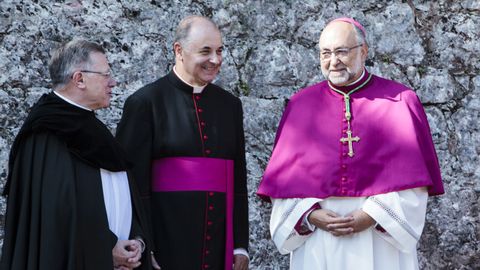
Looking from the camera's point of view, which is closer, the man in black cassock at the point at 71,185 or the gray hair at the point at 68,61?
the man in black cassock at the point at 71,185

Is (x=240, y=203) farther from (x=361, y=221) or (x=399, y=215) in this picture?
(x=399, y=215)

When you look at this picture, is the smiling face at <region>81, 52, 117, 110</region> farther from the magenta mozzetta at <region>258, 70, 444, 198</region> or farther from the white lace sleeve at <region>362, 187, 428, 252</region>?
the white lace sleeve at <region>362, 187, 428, 252</region>

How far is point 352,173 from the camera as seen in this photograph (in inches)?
175

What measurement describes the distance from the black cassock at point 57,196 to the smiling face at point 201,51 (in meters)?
0.75

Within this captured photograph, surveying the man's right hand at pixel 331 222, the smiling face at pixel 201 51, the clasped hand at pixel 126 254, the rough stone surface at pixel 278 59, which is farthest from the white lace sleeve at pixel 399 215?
the rough stone surface at pixel 278 59

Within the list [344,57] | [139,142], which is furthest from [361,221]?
[139,142]

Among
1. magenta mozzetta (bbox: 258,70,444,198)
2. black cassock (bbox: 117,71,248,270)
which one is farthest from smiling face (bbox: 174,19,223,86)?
magenta mozzetta (bbox: 258,70,444,198)

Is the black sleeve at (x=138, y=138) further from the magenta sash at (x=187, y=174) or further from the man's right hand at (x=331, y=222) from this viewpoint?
the man's right hand at (x=331, y=222)

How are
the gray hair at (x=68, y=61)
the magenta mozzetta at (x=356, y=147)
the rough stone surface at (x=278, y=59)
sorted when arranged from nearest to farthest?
the gray hair at (x=68, y=61) < the magenta mozzetta at (x=356, y=147) < the rough stone surface at (x=278, y=59)

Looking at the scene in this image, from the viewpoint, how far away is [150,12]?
18.9ft

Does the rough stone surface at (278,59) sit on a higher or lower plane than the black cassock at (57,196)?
higher

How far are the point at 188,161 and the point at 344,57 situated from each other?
972 mm

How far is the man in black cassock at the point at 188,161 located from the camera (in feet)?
14.5

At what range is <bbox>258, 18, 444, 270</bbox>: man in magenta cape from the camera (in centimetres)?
435
